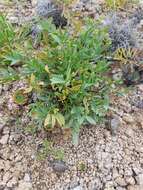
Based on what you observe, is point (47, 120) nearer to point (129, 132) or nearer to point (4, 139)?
point (4, 139)

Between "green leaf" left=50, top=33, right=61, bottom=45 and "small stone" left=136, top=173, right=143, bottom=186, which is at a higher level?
"green leaf" left=50, top=33, right=61, bottom=45

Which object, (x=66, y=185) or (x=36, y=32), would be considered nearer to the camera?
(x=66, y=185)

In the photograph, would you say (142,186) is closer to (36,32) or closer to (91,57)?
(91,57)

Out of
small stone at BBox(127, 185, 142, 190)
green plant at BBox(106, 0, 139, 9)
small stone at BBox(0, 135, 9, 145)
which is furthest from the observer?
green plant at BBox(106, 0, 139, 9)

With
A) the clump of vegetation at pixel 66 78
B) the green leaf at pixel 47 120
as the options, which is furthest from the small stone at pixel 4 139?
the green leaf at pixel 47 120

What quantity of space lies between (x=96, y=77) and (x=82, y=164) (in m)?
0.53

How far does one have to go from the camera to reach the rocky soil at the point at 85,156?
7.96ft

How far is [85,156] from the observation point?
99.2 inches

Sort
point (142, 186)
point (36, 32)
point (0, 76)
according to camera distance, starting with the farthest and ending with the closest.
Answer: point (36, 32) → point (0, 76) → point (142, 186)

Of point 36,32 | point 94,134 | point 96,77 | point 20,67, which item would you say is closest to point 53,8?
point 36,32

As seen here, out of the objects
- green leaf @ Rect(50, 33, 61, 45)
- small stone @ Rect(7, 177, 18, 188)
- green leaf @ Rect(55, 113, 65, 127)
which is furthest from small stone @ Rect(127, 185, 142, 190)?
green leaf @ Rect(50, 33, 61, 45)

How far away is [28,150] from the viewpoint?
2557 mm

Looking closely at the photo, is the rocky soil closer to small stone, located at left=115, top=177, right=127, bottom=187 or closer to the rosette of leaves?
small stone, located at left=115, top=177, right=127, bottom=187

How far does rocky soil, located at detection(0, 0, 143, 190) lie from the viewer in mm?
2426
